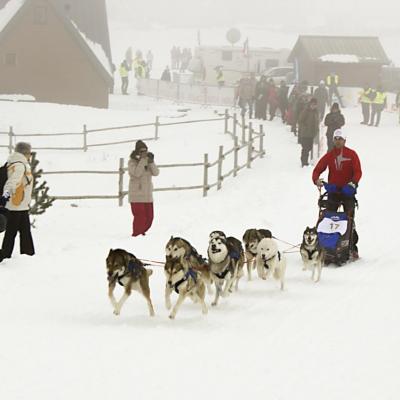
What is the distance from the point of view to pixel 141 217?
12805mm

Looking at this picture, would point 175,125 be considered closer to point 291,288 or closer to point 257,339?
point 291,288

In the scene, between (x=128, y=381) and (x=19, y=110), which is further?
(x=19, y=110)

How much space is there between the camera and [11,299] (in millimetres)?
8664

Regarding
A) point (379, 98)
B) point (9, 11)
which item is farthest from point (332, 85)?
point (9, 11)

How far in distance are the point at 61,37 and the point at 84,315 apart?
2790 cm

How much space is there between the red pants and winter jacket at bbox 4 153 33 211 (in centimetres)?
296

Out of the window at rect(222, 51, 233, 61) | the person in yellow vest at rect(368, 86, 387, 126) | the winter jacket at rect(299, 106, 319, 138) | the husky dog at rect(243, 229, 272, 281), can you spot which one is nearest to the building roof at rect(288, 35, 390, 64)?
the window at rect(222, 51, 233, 61)

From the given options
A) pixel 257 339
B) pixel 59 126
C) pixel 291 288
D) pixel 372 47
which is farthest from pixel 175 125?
pixel 257 339

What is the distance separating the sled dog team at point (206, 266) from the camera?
25.8ft

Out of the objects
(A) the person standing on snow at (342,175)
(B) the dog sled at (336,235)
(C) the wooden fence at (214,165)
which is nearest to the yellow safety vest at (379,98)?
(C) the wooden fence at (214,165)

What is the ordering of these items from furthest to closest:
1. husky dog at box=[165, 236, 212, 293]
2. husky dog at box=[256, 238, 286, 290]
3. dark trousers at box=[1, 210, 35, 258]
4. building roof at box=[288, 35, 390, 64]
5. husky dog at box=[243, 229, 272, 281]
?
building roof at box=[288, 35, 390, 64] < dark trousers at box=[1, 210, 35, 258] < husky dog at box=[243, 229, 272, 281] < husky dog at box=[256, 238, 286, 290] < husky dog at box=[165, 236, 212, 293]

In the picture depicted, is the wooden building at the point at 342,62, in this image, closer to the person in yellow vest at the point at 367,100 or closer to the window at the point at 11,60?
the person in yellow vest at the point at 367,100

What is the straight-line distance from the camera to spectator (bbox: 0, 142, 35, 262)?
981 cm

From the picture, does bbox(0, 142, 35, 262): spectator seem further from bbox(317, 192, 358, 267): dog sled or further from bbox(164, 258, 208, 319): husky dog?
bbox(317, 192, 358, 267): dog sled
